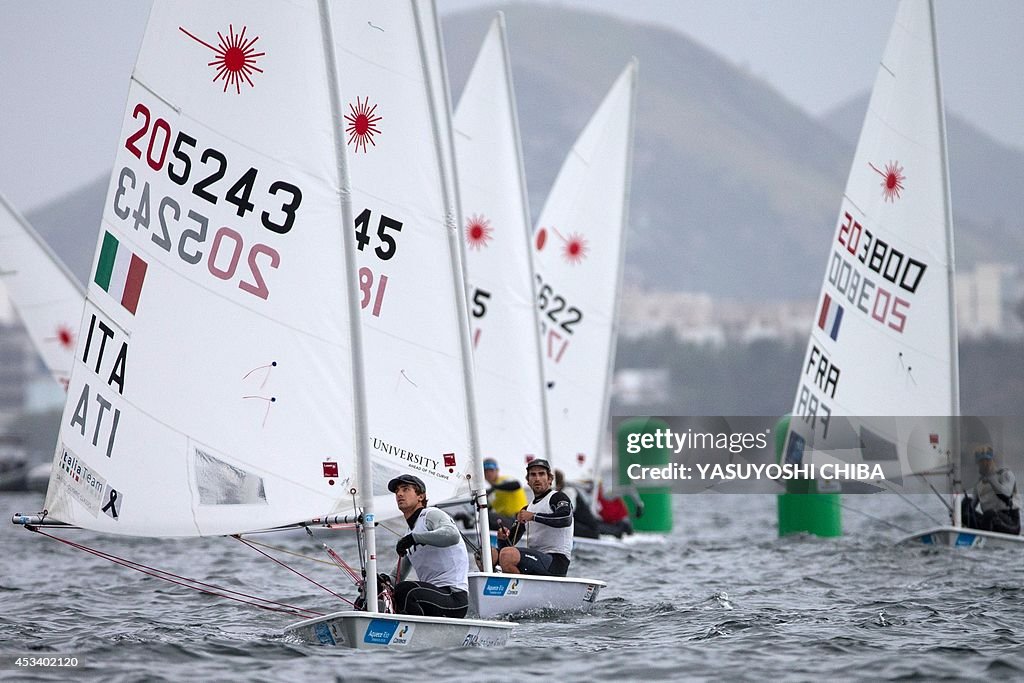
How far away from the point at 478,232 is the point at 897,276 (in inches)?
205

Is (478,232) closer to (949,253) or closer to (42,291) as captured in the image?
(949,253)

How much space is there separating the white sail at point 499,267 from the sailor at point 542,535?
4.52 metres

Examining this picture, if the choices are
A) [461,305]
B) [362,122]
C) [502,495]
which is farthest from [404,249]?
[502,495]

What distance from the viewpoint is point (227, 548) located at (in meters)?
19.9

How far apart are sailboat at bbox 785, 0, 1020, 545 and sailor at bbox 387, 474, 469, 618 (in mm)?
8980

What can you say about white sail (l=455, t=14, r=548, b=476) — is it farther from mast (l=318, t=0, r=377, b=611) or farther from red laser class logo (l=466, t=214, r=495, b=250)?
mast (l=318, t=0, r=377, b=611)

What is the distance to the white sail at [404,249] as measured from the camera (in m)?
10.7

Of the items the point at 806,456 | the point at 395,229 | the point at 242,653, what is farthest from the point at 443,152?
the point at 806,456

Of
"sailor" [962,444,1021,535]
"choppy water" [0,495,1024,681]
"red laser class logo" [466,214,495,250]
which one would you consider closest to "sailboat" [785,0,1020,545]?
"sailor" [962,444,1021,535]

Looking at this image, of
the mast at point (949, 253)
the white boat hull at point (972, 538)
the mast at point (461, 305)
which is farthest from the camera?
the mast at point (949, 253)

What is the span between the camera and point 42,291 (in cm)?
2217

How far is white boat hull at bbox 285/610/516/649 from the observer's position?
866 centimetres

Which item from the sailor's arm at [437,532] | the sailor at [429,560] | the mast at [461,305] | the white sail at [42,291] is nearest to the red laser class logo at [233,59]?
the mast at [461,305]

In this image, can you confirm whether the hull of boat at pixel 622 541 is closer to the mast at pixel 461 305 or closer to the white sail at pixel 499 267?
the white sail at pixel 499 267
